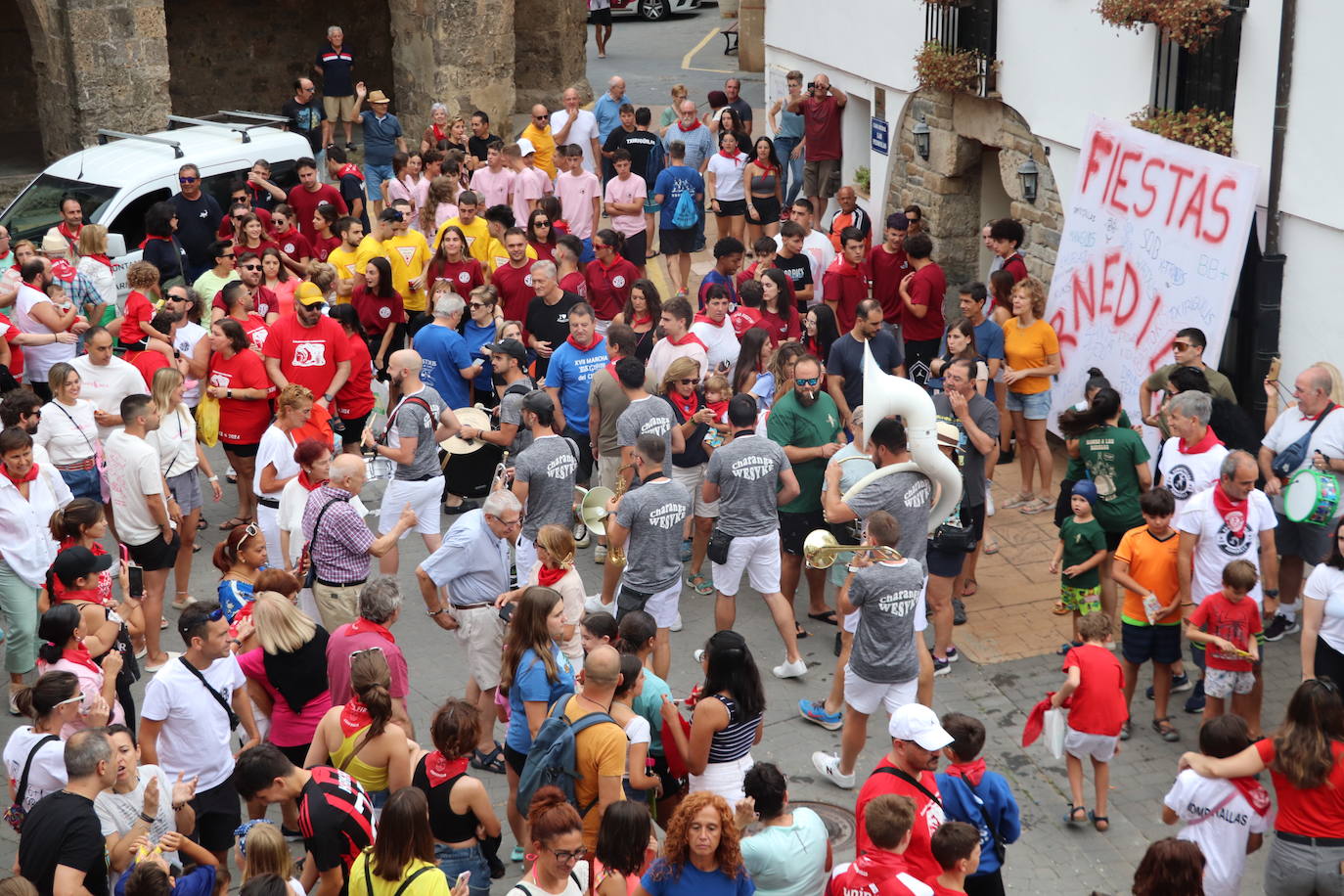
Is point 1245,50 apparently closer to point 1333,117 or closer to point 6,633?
point 1333,117

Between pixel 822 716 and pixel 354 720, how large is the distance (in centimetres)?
320

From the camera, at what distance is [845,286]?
12641mm

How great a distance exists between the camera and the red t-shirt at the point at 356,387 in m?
11.1

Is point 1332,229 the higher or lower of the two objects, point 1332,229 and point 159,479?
the higher

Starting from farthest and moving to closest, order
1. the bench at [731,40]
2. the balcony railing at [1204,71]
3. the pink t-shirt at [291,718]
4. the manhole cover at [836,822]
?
the bench at [731,40], the balcony railing at [1204,71], the manhole cover at [836,822], the pink t-shirt at [291,718]

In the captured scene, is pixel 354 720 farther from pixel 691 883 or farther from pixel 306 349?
pixel 306 349

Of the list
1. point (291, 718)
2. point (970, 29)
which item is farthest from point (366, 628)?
point (970, 29)

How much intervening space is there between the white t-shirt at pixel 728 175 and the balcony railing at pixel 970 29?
9.07 ft

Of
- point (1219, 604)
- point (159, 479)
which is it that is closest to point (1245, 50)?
point (1219, 604)

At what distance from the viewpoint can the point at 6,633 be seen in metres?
8.44

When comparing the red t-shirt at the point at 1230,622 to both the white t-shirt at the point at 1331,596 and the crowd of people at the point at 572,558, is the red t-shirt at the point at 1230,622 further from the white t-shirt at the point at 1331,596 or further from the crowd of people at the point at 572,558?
the white t-shirt at the point at 1331,596

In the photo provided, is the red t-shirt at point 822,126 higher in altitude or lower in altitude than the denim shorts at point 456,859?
higher

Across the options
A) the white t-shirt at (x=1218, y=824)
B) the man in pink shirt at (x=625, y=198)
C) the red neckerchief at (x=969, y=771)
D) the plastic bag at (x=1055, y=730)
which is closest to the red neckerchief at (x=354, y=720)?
the red neckerchief at (x=969, y=771)

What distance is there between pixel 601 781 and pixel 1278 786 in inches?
115
